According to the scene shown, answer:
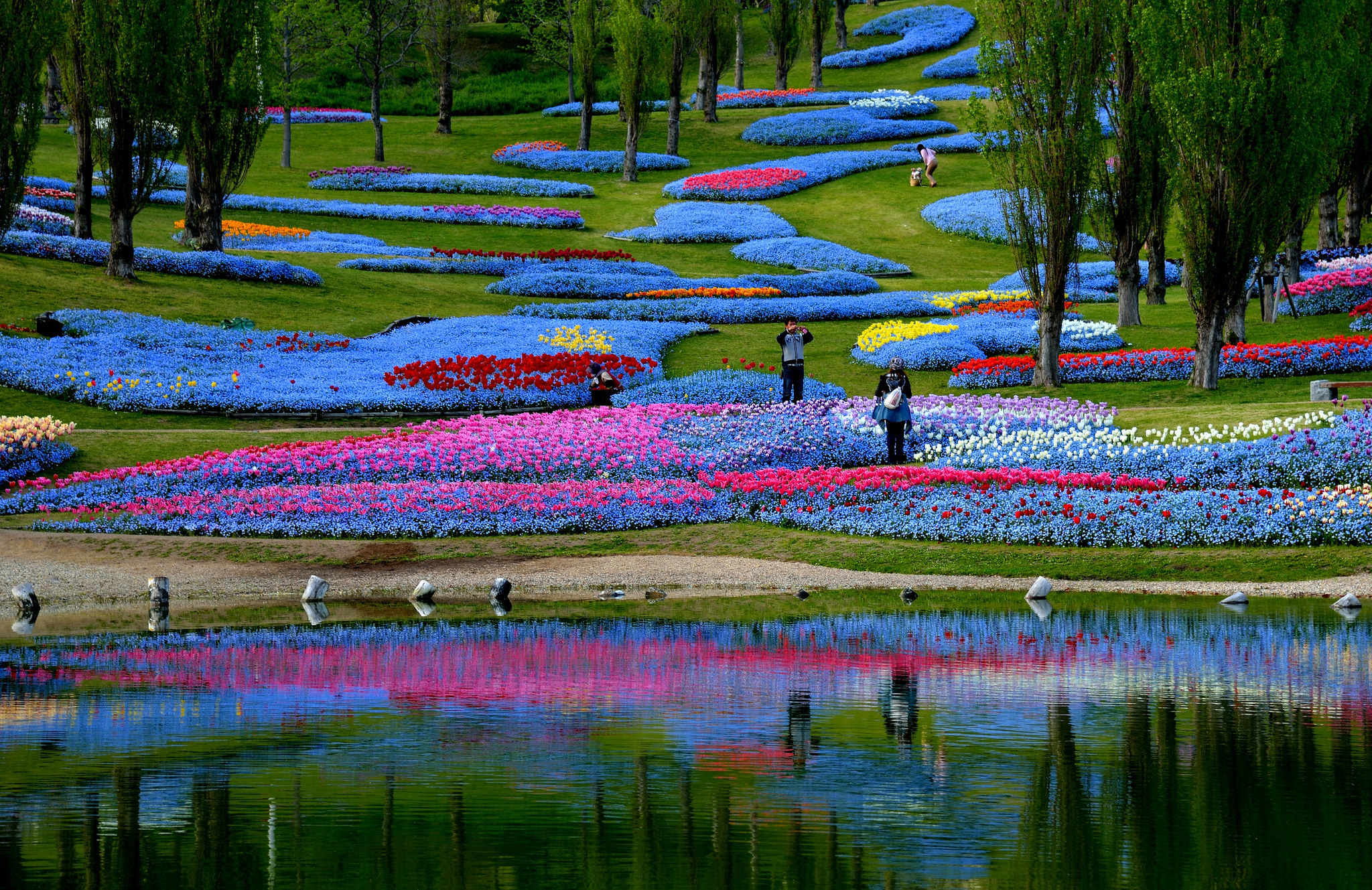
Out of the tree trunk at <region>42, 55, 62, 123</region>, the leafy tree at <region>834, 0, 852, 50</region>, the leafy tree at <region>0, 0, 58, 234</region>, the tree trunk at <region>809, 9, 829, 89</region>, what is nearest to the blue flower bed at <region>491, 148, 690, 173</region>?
the tree trunk at <region>809, 9, 829, 89</region>

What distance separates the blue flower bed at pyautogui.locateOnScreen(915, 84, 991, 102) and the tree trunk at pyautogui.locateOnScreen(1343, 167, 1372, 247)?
29059 mm

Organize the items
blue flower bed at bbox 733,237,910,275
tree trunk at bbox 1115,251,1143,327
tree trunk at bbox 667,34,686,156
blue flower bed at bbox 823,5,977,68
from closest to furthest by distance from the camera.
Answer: tree trunk at bbox 1115,251,1143,327, blue flower bed at bbox 733,237,910,275, tree trunk at bbox 667,34,686,156, blue flower bed at bbox 823,5,977,68

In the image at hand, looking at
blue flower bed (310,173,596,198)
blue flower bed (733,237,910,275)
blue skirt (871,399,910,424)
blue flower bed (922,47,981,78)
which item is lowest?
blue skirt (871,399,910,424)

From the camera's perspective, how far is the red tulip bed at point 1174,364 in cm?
2803

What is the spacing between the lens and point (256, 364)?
3002 cm

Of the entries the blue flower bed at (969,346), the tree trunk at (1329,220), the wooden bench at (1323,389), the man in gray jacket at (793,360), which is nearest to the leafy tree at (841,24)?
the tree trunk at (1329,220)

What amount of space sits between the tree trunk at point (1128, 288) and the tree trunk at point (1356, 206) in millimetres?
10431

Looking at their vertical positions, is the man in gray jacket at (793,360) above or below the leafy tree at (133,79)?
below

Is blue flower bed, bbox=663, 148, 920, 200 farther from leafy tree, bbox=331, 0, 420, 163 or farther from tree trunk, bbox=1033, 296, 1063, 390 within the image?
tree trunk, bbox=1033, 296, 1063, 390

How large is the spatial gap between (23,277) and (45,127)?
32.4 meters

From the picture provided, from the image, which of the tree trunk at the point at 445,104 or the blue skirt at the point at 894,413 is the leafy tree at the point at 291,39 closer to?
the tree trunk at the point at 445,104

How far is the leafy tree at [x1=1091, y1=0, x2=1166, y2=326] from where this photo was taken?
1235 inches

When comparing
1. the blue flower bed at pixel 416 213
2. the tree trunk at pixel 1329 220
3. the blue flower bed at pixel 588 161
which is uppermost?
the blue flower bed at pixel 588 161

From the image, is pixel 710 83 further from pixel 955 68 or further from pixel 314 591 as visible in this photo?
pixel 314 591
